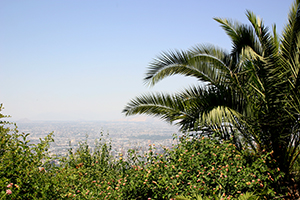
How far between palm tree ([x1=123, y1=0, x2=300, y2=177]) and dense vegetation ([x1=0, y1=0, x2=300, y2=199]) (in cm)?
2

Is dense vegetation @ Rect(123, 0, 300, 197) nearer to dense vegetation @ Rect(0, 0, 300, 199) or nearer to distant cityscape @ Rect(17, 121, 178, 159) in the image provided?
dense vegetation @ Rect(0, 0, 300, 199)

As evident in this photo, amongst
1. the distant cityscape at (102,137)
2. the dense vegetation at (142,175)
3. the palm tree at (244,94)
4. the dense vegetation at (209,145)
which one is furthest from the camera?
the distant cityscape at (102,137)

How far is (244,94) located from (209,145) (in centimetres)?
150

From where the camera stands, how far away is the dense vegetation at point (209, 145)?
354cm

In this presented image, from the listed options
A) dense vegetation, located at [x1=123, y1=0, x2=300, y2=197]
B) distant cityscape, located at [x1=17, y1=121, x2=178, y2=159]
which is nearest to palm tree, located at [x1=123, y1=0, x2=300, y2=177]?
dense vegetation, located at [x1=123, y1=0, x2=300, y2=197]

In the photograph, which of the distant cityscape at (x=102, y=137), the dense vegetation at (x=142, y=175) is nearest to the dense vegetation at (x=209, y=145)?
the dense vegetation at (x=142, y=175)

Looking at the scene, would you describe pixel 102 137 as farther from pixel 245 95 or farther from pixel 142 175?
pixel 245 95

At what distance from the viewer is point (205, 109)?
17.0 feet

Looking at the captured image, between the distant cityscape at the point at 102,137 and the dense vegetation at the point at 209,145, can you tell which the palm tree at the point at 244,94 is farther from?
the distant cityscape at the point at 102,137

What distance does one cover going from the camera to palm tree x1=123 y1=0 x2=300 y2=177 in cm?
485

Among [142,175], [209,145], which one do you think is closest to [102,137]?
[142,175]

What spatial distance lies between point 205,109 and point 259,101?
125 cm

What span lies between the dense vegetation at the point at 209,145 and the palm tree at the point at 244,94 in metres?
0.02

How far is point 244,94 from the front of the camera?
5223 mm
